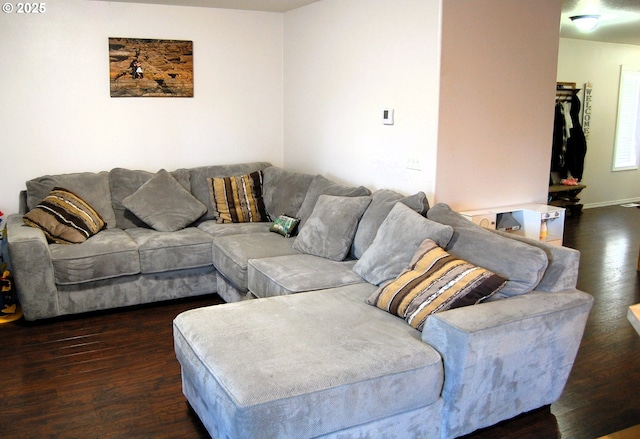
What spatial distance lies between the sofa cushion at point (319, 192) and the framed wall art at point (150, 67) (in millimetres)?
1595

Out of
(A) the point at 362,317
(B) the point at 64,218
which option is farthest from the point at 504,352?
(B) the point at 64,218

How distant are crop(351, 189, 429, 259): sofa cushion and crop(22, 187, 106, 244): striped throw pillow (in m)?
2.00

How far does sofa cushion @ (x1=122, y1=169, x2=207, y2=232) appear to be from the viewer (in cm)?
462

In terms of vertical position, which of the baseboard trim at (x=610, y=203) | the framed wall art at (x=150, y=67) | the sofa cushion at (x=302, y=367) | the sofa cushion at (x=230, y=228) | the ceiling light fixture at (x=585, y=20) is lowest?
the baseboard trim at (x=610, y=203)

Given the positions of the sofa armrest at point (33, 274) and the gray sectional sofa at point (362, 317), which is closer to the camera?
the gray sectional sofa at point (362, 317)

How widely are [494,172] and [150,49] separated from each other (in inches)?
120

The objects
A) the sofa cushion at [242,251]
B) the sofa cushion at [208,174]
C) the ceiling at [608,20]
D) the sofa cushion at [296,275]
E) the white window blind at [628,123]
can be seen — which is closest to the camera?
the sofa cushion at [296,275]

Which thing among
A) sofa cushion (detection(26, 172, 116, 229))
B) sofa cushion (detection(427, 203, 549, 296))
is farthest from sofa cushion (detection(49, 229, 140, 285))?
sofa cushion (detection(427, 203, 549, 296))

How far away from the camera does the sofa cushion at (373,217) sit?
3.68m

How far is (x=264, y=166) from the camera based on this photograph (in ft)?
17.6

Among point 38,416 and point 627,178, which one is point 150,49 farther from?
point 627,178

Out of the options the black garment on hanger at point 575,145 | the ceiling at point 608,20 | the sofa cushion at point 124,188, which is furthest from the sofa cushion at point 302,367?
the black garment on hanger at point 575,145

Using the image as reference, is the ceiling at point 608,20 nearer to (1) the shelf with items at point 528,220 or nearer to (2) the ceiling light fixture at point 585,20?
(2) the ceiling light fixture at point 585,20

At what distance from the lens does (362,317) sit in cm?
282
